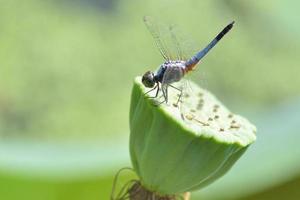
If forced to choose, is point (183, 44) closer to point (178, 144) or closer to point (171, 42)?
point (171, 42)

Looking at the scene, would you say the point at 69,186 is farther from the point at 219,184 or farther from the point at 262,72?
the point at 262,72

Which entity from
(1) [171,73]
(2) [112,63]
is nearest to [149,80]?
(1) [171,73]

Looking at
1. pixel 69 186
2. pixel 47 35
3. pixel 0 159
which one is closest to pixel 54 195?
pixel 69 186

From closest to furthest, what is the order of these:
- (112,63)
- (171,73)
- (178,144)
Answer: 1. (178,144)
2. (171,73)
3. (112,63)

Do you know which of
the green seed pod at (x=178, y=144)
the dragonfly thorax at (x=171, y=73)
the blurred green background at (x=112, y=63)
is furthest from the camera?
the blurred green background at (x=112, y=63)

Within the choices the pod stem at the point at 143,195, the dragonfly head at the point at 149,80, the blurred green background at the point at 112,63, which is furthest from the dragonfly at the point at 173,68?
the blurred green background at the point at 112,63

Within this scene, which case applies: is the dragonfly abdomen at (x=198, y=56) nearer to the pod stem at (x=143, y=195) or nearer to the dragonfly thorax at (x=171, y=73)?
the dragonfly thorax at (x=171, y=73)

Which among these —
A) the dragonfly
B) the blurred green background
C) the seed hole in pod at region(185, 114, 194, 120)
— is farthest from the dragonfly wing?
the blurred green background
